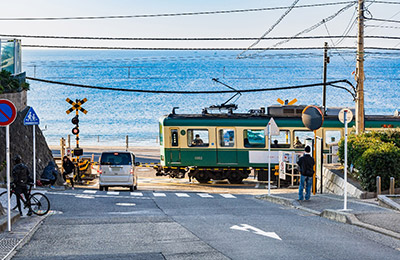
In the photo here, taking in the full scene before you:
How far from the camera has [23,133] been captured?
26969 millimetres

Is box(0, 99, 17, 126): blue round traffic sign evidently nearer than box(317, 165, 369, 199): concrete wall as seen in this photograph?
Yes

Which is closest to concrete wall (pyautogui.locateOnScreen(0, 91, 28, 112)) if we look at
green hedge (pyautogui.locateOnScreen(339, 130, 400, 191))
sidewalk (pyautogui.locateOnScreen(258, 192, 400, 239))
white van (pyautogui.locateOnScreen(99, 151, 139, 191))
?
white van (pyautogui.locateOnScreen(99, 151, 139, 191))

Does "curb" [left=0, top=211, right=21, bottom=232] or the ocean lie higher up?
the ocean

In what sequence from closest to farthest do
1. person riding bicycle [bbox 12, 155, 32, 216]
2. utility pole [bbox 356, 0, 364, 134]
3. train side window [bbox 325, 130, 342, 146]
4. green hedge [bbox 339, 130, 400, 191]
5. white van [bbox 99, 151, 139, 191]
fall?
person riding bicycle [bbox 12, 155, 32, 216] → green hedge [bbox 339, 130, 400, 191] → utility pole [bbox 356, 0, 364, 134] → white van [bbox 99, 151, 139, 191] → train side window [bbox 325, 130, 342, 146]

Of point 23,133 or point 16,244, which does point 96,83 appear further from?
point 16,244

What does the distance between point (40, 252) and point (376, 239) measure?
6.33 metres

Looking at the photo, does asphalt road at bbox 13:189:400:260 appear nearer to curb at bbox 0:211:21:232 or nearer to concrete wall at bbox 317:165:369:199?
curb at bbox 0:211:21:232

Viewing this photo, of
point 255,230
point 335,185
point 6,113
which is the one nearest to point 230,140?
point 335,185

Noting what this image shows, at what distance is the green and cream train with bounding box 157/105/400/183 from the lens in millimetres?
32062

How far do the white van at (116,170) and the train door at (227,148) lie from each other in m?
7.32

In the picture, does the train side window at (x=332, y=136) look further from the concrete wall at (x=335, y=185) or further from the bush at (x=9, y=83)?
the bush at (x=9, y=83)

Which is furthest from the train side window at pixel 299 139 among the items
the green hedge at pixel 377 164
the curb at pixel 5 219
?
the curb at pixel 5 219

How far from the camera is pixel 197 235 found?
1273cm

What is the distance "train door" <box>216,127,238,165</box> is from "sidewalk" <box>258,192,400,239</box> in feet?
38.0
